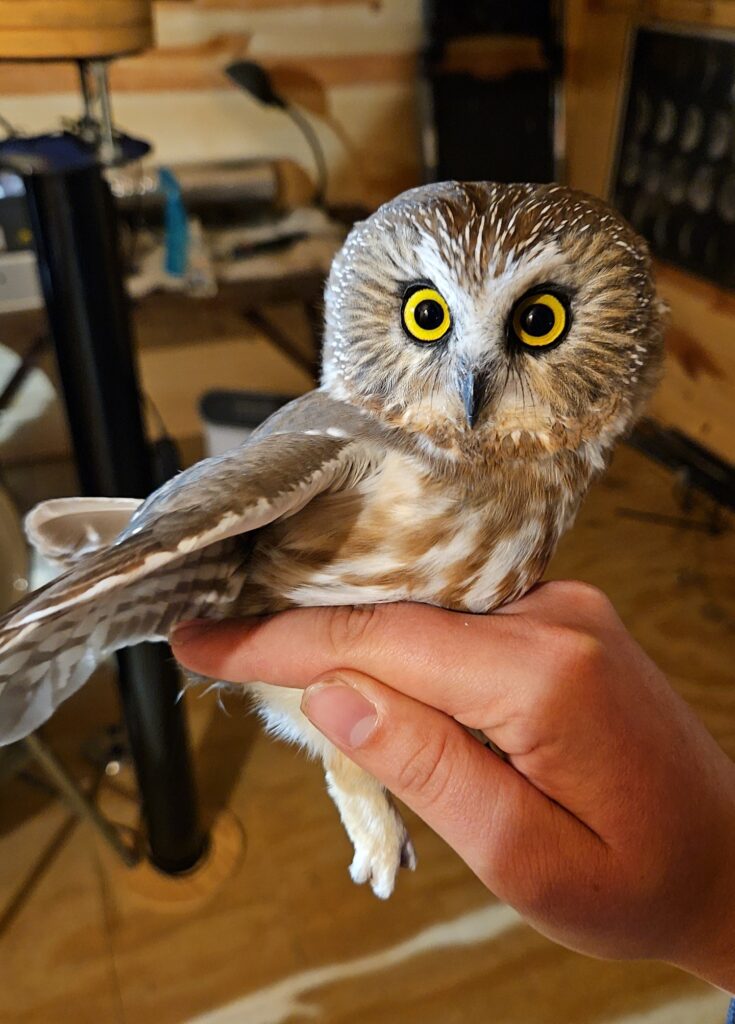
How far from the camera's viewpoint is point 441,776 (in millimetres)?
731

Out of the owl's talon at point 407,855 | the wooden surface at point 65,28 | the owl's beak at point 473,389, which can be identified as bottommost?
the owl's talon at point 407,855

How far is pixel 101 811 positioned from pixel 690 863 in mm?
1308

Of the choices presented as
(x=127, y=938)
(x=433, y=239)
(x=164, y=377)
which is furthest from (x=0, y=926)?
(x=164, y=377)

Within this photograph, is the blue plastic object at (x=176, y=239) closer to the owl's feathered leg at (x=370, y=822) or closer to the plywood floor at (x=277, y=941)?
the plywood floor at (x=277, y=941)

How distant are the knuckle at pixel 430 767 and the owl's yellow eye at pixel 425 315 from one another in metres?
0.36

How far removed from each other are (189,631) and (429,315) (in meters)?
0.40

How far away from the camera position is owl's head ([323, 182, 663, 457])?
691 mm

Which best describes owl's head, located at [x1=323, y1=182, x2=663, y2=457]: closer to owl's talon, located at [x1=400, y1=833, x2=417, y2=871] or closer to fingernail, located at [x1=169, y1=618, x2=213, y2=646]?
fingernail, located at [x1=169, y1=618, x2=213, y2=646]

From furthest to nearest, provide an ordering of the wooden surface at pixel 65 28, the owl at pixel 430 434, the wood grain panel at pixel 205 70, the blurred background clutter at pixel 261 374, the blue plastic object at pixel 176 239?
1. the wood grain panel at pixel 205 70
2. the blue plastic object at pixel 176 239
3. the blurred background clutter at pixel 261 374
4. the wooden surface at pixel 65 28
5. the owl at pixel 430 434

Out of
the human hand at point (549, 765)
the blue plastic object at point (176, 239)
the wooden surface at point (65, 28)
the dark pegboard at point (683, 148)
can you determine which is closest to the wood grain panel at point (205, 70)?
the blue plastic object at point (176, 239)

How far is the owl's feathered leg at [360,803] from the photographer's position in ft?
3.11

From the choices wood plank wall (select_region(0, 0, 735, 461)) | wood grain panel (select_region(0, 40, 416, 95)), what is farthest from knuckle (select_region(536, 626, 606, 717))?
wood grain panel (select_region(0, 40, 416, 95))

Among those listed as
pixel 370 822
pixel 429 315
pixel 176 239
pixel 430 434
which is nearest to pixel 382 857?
pixel 370 822

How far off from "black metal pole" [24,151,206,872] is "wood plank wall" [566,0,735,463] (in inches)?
64.7
